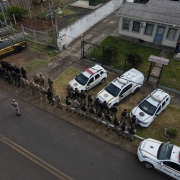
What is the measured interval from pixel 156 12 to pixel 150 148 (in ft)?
54.4

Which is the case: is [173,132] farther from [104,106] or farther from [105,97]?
[105,97]

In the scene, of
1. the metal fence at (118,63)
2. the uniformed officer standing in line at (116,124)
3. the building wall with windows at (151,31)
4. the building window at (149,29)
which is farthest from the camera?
the building window at (149,29)

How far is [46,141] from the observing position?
1216cm

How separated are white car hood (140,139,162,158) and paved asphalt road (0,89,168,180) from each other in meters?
0.94

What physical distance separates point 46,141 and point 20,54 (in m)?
A: 12.0

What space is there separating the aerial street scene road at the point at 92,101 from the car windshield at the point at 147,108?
11 cm

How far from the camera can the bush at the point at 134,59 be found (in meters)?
17.5

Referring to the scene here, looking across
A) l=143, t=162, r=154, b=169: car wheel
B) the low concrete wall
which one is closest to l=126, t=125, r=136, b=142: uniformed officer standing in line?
l=143, t=162, r=154, b=169: car wheel

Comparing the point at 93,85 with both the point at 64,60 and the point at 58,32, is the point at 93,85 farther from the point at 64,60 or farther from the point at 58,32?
the point at 58,32

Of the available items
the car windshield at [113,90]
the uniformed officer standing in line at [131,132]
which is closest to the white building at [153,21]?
the car windshield at [113,90]

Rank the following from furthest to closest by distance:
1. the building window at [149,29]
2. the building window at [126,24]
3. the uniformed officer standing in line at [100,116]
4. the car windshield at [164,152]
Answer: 1. the building window at [126,24]
2. the building window at [149,29]
3. the uniformed officer standing in line at [100,116]
4. the car windshield at [164,152]

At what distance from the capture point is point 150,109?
1352cm

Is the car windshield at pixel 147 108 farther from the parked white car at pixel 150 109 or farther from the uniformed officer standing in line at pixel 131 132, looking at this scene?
the uniformed officer standing in line at pixel 131 132

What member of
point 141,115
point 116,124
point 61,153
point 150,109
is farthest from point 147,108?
point 61,153
